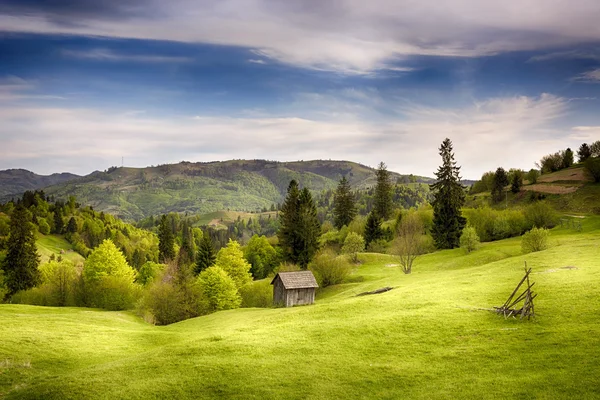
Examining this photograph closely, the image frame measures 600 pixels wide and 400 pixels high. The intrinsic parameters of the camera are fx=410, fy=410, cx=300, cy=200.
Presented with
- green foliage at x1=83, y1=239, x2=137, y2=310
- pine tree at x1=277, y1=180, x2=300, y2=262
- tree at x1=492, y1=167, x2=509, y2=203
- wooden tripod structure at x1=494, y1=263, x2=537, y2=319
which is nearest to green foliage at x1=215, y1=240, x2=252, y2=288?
pine tree at x1=277, y1=180, x2=300, y2=262

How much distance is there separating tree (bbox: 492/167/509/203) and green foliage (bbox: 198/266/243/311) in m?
102

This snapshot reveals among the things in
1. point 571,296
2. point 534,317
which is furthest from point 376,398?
point 571,296

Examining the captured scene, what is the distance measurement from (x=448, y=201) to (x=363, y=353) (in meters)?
72.2

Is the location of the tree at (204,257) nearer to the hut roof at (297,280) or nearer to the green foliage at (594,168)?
the hut roof at (297,280)

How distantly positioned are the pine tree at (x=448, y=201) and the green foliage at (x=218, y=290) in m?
51.0

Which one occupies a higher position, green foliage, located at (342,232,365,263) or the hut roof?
green foliage, located at (342,232,365,263)

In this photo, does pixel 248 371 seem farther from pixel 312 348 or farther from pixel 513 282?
pixel 513 282

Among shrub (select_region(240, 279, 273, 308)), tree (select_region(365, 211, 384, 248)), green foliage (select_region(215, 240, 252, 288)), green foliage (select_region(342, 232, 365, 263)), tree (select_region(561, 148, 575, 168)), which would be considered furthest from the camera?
tree (select_region(561, 148, 575, 168))

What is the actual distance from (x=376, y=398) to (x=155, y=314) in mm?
49264

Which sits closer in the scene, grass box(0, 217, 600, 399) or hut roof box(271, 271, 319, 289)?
grass box(0, 217, 600, 399)

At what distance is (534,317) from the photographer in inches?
1105

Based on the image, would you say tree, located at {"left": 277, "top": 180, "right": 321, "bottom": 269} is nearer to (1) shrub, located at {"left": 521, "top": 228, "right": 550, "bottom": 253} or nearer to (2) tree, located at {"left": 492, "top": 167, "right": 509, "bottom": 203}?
(1) shrub, located at {"left": 521, "top": 228, "right": 550, "bottom": 253}

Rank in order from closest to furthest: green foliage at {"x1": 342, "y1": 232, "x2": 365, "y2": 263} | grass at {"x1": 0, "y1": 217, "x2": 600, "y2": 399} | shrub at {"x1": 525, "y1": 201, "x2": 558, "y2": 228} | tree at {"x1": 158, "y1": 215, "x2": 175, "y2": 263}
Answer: grass at {"x1": 0, "y1": 217, "x2": 600, "y2": 399} → green foliage at {"x1": 342, "y1": 232, "x2": 365, "y2": 263} → shrub at {"x1": 525, "y1": 201, "x2": 558, "y2": 228} → tree at {"x1": 158, "y1": 215, "x2": 175, "y2": 263}

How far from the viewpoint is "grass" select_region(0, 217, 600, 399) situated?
21.1m
